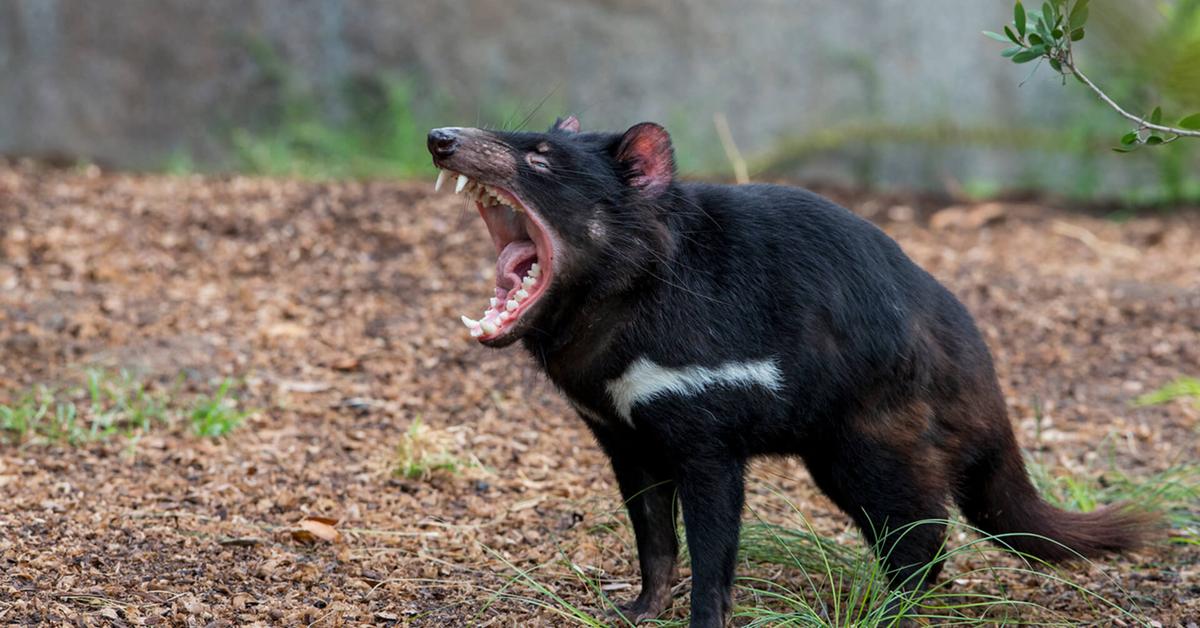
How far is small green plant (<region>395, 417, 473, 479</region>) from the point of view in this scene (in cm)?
399

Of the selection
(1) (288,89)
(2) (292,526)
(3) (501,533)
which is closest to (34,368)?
(2) (292,526)

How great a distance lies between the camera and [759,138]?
791 cm

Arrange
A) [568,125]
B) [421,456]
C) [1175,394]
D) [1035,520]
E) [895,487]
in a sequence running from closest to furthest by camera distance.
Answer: [895,487]
[568,125]
[1035,520]
[421,456]
[1175,394]

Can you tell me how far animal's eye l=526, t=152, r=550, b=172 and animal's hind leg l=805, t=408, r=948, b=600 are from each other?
0.90 metres

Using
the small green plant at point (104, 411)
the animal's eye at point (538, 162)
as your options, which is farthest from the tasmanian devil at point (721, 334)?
the small green plant at point (104, 411)

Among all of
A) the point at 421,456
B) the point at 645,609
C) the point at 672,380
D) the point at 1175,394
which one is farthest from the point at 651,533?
the point at 1175,394

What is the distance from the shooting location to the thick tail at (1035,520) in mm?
3188

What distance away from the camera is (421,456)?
400cm

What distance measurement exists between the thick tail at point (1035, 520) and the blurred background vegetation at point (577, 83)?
4.20 meters

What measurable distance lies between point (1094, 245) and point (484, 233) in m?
3.30

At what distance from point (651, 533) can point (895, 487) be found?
1.99ft

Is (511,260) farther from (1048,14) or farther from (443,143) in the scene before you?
(1048,14)

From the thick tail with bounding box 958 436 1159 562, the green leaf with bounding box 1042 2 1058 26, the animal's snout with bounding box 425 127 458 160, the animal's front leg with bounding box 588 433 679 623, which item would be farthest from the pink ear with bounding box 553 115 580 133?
the thick tail with bounding box 958 436 1159 562

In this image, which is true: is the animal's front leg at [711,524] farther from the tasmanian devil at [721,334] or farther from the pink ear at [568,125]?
the pink ear at [568,125]
